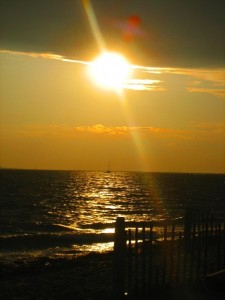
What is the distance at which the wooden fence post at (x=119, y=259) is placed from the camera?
30.7 feet

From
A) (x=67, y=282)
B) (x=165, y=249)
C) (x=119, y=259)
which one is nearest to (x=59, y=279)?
(x=67, y=282)

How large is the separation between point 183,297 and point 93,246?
1820 centimetres

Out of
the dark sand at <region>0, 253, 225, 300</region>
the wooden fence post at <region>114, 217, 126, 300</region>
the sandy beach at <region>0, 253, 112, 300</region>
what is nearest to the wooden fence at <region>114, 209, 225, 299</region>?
the wooden fence post at <region>114, 217, 126, 300</region>

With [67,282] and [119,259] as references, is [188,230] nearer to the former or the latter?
[119,259]

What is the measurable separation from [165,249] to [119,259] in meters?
1.23

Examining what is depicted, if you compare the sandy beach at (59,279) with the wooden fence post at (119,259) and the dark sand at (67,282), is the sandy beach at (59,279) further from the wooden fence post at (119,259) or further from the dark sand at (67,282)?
the wooden fence post at (119,259)

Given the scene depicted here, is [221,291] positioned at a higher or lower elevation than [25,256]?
higher

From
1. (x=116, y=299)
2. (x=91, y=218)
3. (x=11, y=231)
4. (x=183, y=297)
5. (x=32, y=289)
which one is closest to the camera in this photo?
(x=116, y=299)

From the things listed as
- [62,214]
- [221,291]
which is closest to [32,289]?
[221,291]

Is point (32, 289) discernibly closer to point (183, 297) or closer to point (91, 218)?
point (183, 297)

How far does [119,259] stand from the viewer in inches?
368

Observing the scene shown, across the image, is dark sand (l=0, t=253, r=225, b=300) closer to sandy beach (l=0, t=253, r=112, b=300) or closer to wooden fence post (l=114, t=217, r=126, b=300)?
sandy beach (l=0, t=253, r=112, b=300)

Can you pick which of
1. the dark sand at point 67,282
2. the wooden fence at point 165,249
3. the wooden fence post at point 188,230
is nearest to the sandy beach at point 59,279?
the dark sand at point 67,282

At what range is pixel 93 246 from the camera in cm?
2806
